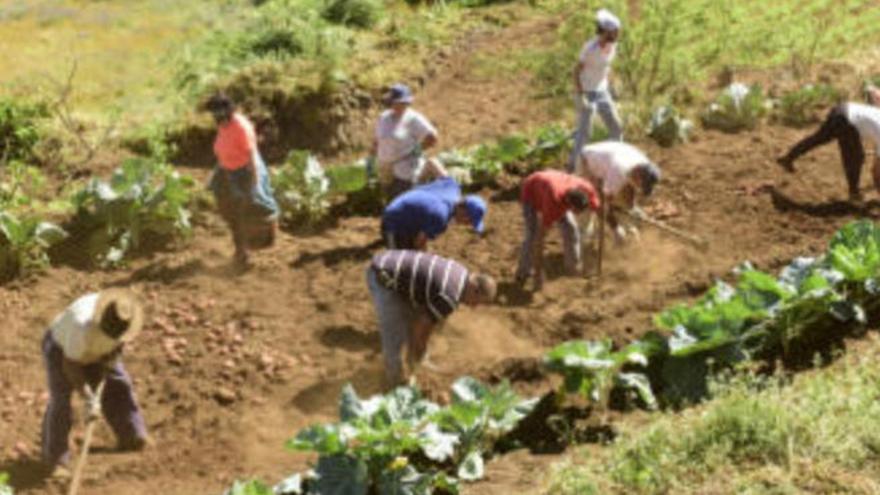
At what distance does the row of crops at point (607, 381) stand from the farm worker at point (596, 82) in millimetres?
2867

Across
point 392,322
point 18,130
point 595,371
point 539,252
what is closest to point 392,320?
point 392,322

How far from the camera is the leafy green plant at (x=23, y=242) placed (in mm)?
9695

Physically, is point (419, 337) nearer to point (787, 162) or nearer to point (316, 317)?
point (316, 317)

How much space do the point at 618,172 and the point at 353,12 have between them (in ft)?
26.3

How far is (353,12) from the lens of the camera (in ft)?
53.4

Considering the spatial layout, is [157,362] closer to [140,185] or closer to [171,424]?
[171,424]

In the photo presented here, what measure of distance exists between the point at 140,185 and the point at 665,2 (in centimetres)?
571

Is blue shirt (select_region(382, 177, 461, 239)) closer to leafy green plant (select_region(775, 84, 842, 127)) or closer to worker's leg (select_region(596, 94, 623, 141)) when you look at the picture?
worker's leg (select_region(596, 94, 623, 141))

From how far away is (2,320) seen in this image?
927 cm

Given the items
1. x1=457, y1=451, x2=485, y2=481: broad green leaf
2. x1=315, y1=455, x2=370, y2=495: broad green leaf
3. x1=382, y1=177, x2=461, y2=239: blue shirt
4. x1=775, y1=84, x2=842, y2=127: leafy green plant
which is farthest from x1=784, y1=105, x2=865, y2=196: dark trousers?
x1=315, y1=455, x2=370, y2=495: broad green leaf

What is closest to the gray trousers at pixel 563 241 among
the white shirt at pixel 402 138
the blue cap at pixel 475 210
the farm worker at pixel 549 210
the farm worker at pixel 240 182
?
the farm worker at pixel 549 210

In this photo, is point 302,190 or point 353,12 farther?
point 353,12

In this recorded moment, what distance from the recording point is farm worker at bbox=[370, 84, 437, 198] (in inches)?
376

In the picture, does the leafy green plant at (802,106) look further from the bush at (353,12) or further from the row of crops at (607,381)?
the bush at (353,12)
